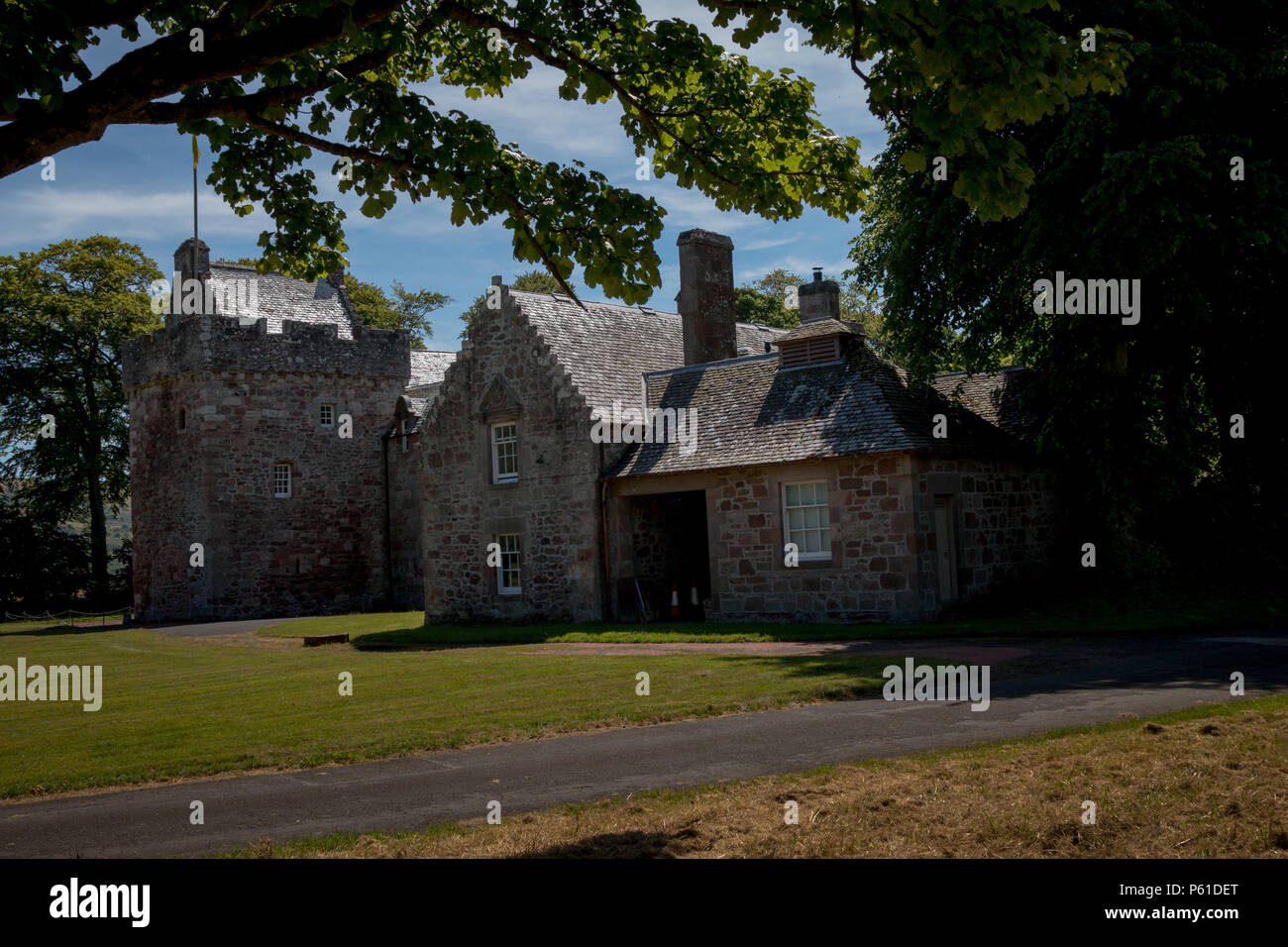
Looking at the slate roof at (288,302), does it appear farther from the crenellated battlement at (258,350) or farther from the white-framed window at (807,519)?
the white-framed window at (807,519)

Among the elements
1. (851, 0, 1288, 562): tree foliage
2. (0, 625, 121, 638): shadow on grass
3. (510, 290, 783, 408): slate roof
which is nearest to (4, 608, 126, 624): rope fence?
(0, 625, 121, 638): shadow on grass

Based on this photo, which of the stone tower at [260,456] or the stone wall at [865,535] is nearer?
the stone wall at [865,535]

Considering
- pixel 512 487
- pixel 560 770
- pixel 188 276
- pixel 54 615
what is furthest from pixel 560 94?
pixel 54 615

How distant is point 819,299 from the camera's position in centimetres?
2897

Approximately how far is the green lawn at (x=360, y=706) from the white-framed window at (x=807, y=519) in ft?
19.4

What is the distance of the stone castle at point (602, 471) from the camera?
867 inches

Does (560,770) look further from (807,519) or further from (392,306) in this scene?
(392,306)

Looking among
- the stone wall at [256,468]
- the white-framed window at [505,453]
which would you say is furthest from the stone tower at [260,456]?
the white-framed window at [505,453]

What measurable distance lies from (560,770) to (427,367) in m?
39.9

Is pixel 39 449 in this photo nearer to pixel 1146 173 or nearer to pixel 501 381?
pixel 501 381

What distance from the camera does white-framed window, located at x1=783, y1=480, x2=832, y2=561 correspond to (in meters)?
22.2

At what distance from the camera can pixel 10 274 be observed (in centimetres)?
4438

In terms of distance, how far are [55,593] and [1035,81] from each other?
153ft
